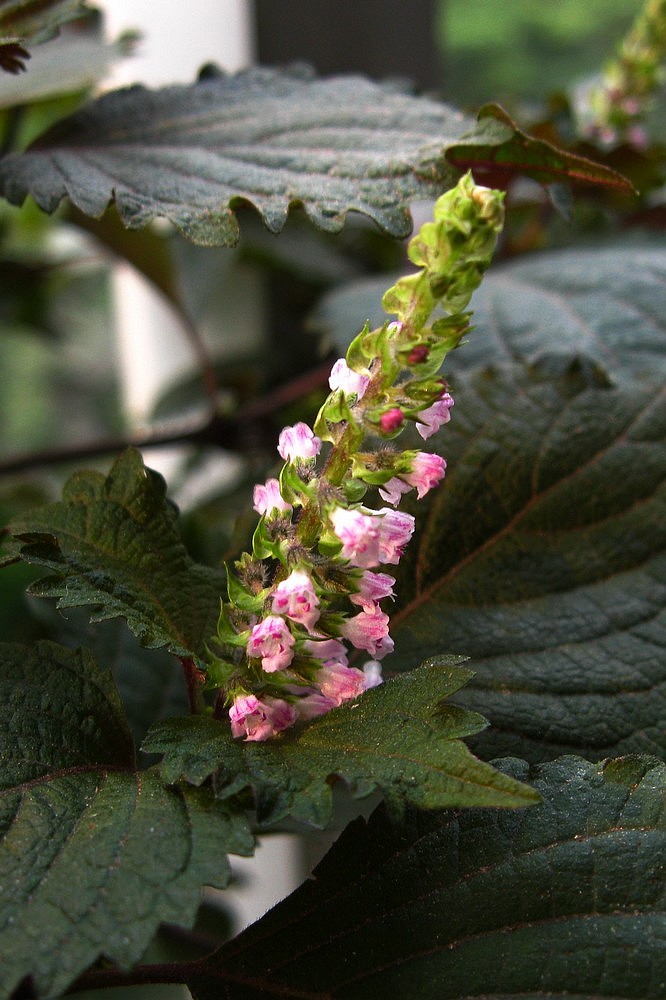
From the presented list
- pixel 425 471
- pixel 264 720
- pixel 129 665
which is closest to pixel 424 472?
pixel 425 471

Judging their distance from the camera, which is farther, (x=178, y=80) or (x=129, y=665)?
(x=178, y=80)

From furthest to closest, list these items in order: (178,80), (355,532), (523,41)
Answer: (523,41) → (178,80) → (355,532)

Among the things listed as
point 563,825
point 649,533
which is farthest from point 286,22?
point 563,825

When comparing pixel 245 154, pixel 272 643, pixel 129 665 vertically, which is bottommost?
pixel 129 665

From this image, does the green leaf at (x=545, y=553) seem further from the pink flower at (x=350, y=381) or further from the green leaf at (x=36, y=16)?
the green leaf at (x=36, y=16)

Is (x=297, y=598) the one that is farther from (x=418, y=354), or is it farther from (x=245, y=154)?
(x=245, y=154)

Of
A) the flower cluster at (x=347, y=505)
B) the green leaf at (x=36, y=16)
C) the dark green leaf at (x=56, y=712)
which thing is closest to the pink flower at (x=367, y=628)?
the flower cluster at (x=347, y=505)

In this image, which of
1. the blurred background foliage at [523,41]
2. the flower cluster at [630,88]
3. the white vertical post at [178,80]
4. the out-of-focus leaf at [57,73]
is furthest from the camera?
the blurred background foliage at [523,41]
